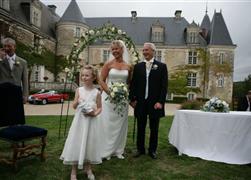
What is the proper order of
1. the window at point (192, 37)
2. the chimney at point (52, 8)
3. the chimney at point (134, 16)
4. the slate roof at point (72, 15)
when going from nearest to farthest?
the slate roof at point (72, 15)
the window at point (192, 37)
the chimney at point (134, 16)
the chimney at point (52, 8)

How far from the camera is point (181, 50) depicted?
27.9m

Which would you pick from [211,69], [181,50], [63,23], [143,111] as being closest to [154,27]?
[181,50]

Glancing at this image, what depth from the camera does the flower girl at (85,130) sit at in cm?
331

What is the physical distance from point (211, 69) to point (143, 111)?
24.2 metres

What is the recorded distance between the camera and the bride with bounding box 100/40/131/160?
4.50m

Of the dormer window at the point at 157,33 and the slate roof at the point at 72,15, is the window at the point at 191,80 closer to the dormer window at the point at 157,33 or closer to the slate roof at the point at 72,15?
the dormer window at the point at 157,33

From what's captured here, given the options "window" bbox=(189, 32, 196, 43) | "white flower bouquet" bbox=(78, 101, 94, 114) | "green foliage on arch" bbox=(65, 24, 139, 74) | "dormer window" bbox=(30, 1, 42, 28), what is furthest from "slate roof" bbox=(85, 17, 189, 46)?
"white flower bouquet" bbox=(78, 101, 94, 114)

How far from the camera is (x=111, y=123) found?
4.56 m

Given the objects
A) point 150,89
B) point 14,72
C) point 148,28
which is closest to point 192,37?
point 148,28

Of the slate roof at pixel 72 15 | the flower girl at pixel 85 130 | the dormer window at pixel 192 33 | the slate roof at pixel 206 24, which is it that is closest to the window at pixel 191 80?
the dormer window at pixel 192 33

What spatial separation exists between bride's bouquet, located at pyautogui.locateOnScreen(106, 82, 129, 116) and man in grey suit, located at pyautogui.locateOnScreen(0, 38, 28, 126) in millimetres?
1514

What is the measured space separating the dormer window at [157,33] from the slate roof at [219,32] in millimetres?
5196

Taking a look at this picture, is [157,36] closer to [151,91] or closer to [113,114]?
[151,91]

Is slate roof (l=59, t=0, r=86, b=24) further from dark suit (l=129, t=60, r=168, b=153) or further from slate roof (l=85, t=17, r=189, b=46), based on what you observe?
dark suit (l=129, t=60, r=168, b=153)
